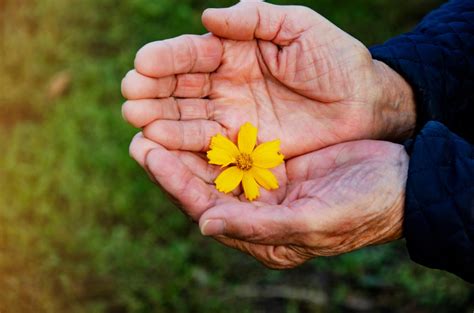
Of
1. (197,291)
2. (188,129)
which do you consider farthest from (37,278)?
(188,129)

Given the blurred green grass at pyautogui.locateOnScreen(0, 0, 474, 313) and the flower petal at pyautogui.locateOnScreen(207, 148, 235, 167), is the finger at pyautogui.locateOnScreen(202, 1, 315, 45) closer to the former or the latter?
the flower petal at pyautogui.locateOnScreen(207, 148, 235, 167)

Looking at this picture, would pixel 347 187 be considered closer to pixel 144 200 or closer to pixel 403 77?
pixel 403 77

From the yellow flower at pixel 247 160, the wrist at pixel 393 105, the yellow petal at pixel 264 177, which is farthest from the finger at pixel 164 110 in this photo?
the wrist at pixel 393 105

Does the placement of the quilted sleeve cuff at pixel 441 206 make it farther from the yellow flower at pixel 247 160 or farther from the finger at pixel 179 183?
the finger at pixel 179 183

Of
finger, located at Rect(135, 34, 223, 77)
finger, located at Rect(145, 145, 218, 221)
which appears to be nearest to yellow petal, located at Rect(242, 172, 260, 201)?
finger, located at Rect(145, 145, 218, 221)

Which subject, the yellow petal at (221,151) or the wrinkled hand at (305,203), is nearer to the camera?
the wrinkled hand at (305,203)

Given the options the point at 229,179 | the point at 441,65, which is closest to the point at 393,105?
the point at 441,65
